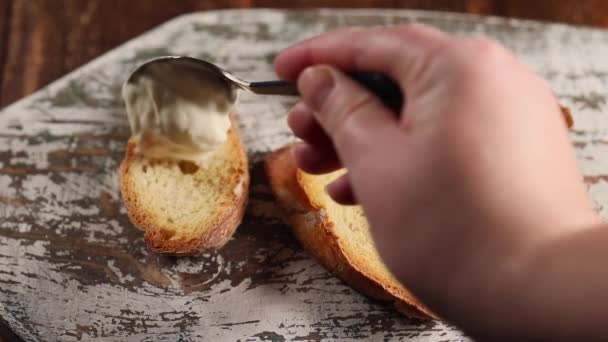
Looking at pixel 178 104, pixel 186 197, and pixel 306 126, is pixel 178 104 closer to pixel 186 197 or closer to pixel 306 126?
pixel 186 197

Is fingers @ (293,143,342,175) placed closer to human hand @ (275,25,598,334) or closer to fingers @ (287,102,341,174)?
fingers @ (287,102,341,174)

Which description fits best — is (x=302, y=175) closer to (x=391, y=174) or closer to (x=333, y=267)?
(x=333, y=267)

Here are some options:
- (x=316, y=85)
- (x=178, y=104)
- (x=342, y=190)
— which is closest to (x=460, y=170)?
(x=316, y=85)

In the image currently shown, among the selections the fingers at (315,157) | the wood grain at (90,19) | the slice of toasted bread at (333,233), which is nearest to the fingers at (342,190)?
the fingers at (315,157)

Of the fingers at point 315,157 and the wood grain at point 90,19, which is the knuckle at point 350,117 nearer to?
the fingers at point 315,157

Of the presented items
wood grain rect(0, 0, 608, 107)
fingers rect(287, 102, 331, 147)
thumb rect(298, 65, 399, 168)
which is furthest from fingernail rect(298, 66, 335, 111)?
wood grain rect(0, 0, 608, 107)

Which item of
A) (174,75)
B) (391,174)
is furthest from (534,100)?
(174,75)
